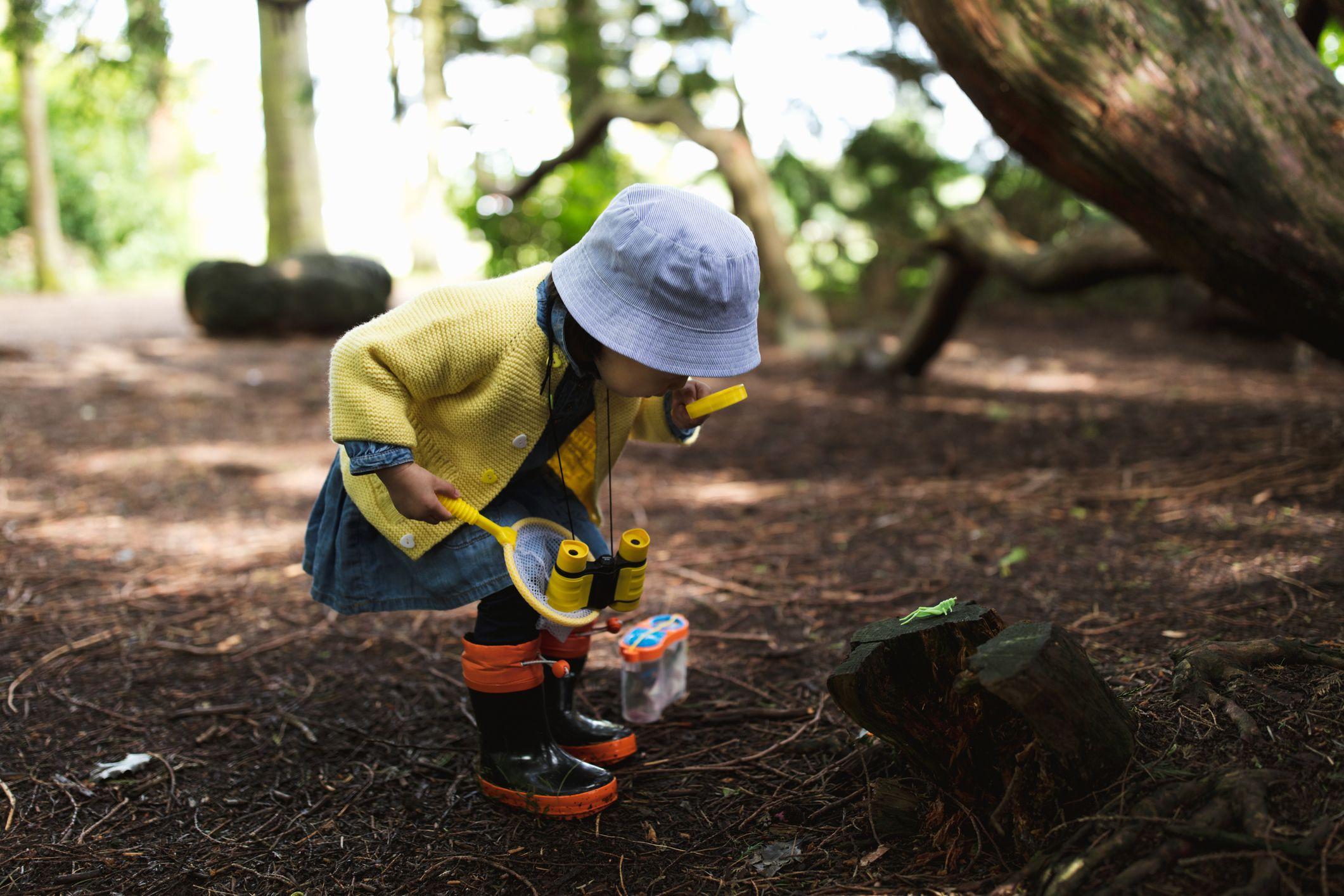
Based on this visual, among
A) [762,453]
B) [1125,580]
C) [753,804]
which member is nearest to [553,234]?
[762,453]

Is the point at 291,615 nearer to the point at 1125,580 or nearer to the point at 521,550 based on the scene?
the point at 521,550

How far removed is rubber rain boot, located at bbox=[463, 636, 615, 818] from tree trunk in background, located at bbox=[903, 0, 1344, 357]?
2584 mm

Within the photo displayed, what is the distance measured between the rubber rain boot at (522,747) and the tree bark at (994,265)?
3.25 m

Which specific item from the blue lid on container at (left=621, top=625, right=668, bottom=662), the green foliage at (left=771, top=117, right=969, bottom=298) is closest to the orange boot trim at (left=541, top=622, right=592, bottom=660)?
the blue lid on container at (left=621, top=625, right=668, bottom=662)

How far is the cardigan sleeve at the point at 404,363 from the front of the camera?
6.03 ft

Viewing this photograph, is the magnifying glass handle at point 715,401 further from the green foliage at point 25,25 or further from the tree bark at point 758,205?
the green foliage at point 25,25

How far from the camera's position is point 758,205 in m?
8.02

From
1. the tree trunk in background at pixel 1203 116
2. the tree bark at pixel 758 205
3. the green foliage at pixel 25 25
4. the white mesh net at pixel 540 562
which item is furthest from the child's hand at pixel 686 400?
the green foliage at pixel 25 25

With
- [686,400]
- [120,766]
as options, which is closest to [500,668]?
[686,400]

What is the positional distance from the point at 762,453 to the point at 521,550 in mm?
3396

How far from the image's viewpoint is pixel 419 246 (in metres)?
18.1

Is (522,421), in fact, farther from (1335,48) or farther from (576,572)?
(1335,48)

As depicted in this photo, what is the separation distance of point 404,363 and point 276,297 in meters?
7.77

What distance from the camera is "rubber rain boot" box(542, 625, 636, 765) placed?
7.49 feet
